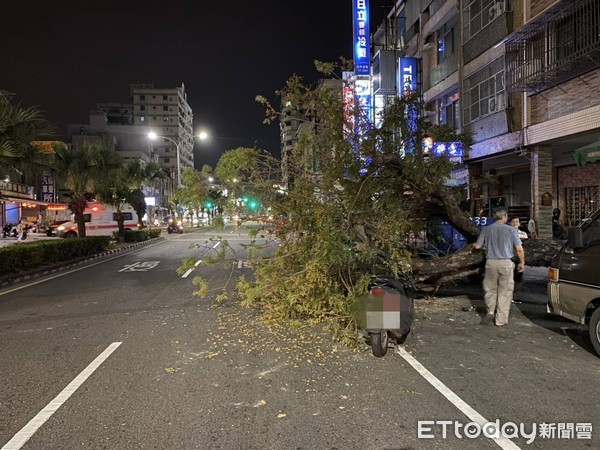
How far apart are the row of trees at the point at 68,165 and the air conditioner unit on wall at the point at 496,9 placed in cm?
1602

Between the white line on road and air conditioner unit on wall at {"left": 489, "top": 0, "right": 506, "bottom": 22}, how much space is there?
17.8 m

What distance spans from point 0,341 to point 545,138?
15.1 metres

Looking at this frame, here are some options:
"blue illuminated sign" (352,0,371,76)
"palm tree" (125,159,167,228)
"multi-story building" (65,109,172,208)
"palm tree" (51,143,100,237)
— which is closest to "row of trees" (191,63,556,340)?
"palm tree" (51,143,100,237)

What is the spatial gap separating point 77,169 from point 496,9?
61.2 feet

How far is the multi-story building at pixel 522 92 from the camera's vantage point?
13078 mm

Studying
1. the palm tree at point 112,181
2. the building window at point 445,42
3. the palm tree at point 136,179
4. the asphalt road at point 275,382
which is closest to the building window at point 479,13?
the building window at point 445,42

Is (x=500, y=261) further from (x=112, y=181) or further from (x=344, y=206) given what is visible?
(x=112, y=181)

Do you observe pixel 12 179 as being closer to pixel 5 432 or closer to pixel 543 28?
pixel 5 432

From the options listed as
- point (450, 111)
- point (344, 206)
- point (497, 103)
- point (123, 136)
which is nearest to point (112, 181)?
point (450, 111)

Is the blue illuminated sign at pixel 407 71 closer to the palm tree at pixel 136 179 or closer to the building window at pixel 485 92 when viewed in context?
the building window at pixel 485 92

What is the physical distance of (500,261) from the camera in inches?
275

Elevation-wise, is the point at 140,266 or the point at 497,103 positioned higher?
the point at 497,103

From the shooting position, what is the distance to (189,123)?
13450 cm

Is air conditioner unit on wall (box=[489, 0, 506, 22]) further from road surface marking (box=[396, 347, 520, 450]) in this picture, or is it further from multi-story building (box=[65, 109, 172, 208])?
multi-story building (box=[65, 109, 172, 208])
